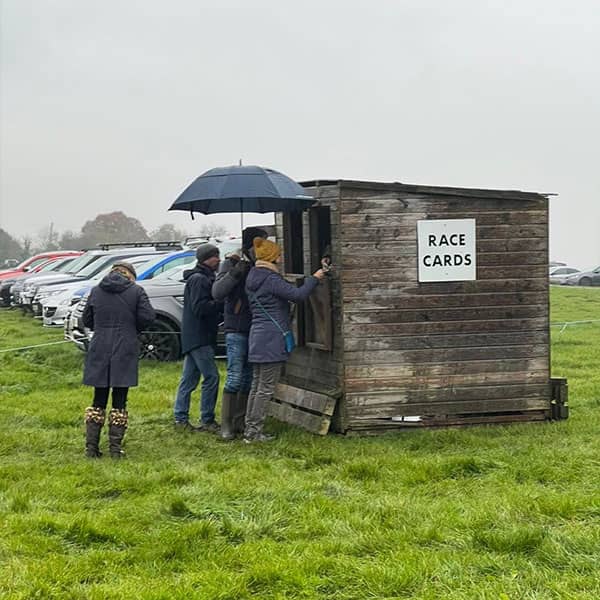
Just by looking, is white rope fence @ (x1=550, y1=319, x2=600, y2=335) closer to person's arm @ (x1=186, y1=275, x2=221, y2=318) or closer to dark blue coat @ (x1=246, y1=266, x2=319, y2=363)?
person's arm @ (x1=186, y1=275, x2=221, y2=318)

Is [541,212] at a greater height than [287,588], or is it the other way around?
[541,212]

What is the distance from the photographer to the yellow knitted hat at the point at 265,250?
8398 millimetres

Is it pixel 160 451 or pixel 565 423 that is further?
pixel 565 423

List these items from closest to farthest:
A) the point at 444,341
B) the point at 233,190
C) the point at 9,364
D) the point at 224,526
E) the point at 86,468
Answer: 1. the point at 224,526
2. the point at 86,468
3. the point at 233,190
4. the point at 444,341
5. the point at 9,364

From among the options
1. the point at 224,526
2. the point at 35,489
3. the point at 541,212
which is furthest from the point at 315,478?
the point at 541,212

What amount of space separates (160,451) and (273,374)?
1181mm

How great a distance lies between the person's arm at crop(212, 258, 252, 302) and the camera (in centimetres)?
859

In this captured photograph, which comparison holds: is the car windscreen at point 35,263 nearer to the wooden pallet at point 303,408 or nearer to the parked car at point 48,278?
the parked car at point 48,278

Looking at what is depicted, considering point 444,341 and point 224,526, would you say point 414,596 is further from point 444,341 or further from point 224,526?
point 444,341

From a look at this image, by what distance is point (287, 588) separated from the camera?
185 inches

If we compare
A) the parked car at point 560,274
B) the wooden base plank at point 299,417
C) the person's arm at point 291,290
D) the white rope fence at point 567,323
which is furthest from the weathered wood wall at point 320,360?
the parked car at point 560,274

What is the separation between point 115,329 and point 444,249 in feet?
9.81

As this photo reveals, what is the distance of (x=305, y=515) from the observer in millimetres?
5961

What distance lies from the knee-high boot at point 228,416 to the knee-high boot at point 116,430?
104cm
